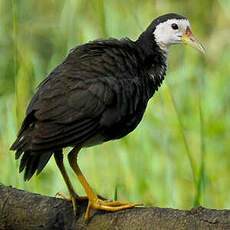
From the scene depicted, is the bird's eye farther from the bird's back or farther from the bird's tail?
the bird's tail

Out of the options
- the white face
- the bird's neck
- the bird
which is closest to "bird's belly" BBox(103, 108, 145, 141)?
the bird

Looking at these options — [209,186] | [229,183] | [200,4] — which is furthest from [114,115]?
[200,4]

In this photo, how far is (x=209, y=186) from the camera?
14.4ft

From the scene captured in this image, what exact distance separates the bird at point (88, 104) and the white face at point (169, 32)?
0.13m

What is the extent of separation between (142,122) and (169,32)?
117 centimetres

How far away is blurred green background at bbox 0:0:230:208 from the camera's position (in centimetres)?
407

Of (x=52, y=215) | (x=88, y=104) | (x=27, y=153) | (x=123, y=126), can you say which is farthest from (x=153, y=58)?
(x=52, y=215)

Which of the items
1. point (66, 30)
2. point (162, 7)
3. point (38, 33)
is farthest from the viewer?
point (162, 7)

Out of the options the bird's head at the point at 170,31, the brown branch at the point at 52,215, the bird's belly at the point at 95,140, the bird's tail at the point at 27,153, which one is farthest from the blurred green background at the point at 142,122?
the brown branch at the point at 52,215

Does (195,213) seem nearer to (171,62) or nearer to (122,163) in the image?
(122,163)

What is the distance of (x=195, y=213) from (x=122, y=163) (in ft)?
5.80

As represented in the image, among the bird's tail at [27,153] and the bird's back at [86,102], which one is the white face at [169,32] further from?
the bird's tail at [27,153]

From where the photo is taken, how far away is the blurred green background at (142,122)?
407cm

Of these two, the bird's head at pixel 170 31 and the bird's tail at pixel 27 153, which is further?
the bird's head at pixel 170 31
